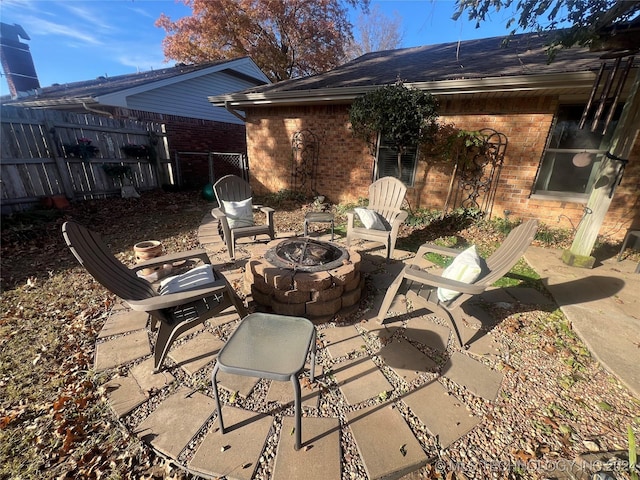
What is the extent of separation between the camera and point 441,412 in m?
1.58

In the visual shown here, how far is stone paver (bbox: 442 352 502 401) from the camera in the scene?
1.73 meters

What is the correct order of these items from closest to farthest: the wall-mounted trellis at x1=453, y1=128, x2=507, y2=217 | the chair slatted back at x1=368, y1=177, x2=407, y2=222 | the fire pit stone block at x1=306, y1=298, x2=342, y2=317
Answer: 1. the fire pit stone block at x1=306, y1=298, x2=342, y2=317
2. the chair slatted back at x1=368, y1=177, x2=407, y2=222
3. the wall-mounted trellis at x1=453, y1=128, x2=507, y2=217

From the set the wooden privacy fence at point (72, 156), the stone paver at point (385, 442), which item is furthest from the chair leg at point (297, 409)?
the wooden privacy fence at point (72, 156)

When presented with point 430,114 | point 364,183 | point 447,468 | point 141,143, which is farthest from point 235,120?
point 447,468

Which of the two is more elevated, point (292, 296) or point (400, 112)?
point (400, 112)

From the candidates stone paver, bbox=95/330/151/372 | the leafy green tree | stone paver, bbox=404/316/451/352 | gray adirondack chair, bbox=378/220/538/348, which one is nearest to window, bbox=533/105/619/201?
the leafy green tree

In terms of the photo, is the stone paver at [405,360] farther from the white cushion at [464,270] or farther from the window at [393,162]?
the window at [393,162]

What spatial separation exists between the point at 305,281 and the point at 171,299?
1023 millimetres

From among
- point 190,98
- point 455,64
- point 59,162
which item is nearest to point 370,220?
point 455,64

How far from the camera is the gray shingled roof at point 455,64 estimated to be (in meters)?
4.40

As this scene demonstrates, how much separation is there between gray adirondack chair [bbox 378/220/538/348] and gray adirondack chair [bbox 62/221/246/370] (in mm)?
1412

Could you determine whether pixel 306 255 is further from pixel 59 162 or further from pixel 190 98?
pixel 190 98

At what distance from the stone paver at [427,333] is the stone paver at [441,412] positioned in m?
0.42

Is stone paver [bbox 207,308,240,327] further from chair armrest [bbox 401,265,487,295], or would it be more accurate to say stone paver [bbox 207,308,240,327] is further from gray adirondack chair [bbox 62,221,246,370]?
chair armrest [bbox 401,265,487,295]
